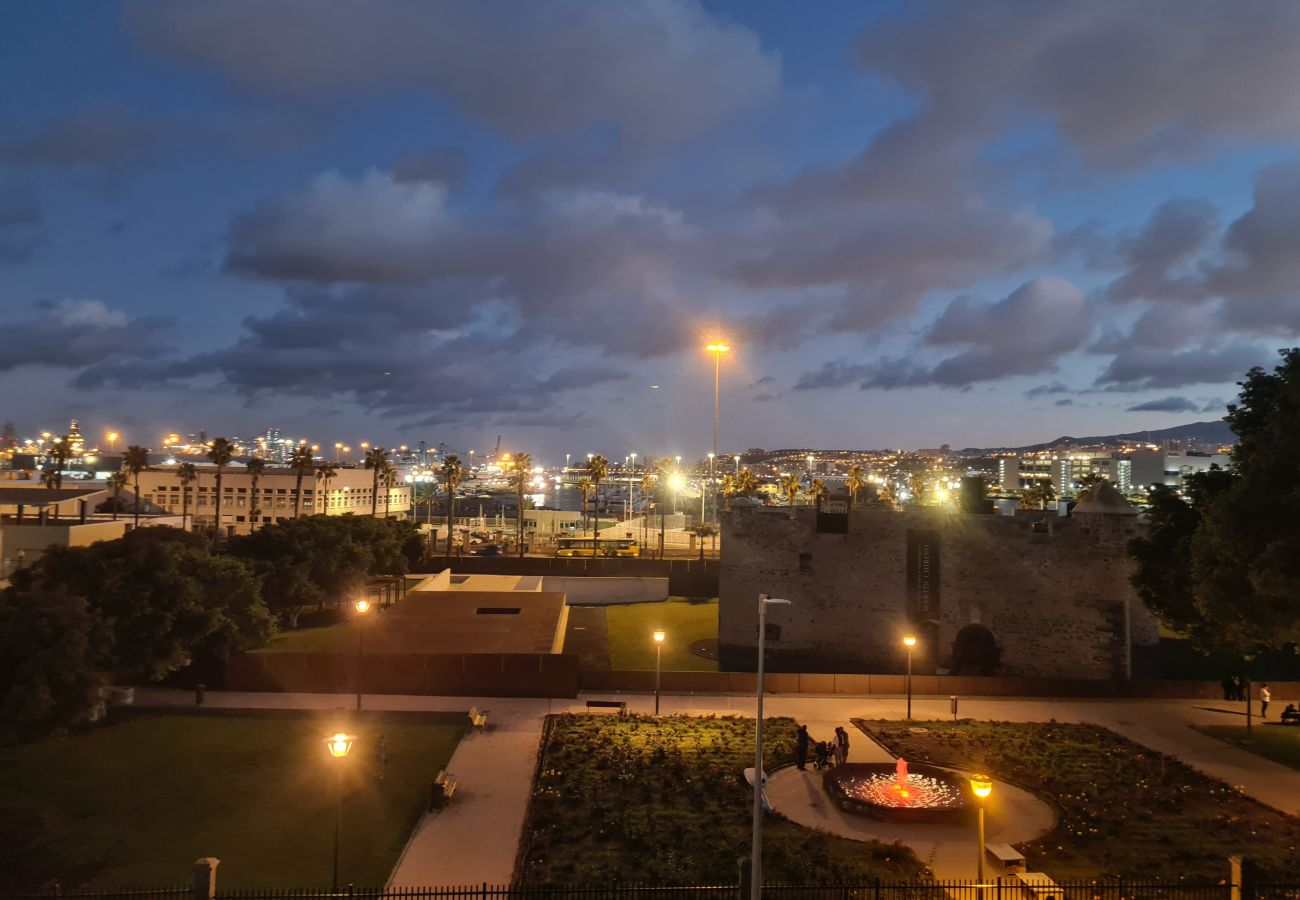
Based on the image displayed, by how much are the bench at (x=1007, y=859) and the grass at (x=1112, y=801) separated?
1167 millimetres

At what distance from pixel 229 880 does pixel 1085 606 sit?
33199mm

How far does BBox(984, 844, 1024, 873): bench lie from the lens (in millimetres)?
16578

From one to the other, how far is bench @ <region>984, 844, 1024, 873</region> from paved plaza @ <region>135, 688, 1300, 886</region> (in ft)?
2.46

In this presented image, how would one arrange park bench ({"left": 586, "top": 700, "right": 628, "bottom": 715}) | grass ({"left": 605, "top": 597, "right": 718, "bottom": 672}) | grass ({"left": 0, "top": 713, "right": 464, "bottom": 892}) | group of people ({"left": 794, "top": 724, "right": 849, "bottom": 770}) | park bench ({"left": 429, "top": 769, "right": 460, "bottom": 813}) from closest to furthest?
grass ({"left": 0, "top": 713, "right": 464, "bottom": 892}) → park bench ({"left": 429, "top": 769, "right": 460, "bottom": 813}) → group of people ({"left": 794, "top": 724, "right": 849, "bottom": 770}) → park bench ({"left": 586, "top": 700, "right": 628, "bottom": 715}) → grass ({"left": 605, "top": 597, "right": 718, "bottom": 672})

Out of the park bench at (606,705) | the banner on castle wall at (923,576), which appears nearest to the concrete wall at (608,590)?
the banner on castle wall at (923,576)

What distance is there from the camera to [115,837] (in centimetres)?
1803

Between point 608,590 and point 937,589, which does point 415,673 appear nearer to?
point 937,589

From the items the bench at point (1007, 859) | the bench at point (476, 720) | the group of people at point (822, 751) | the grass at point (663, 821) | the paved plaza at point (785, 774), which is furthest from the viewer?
the bench at point (476, 720)

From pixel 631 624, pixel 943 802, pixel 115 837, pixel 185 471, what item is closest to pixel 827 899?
pixel 943 802

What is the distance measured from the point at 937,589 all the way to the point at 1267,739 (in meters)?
13.9

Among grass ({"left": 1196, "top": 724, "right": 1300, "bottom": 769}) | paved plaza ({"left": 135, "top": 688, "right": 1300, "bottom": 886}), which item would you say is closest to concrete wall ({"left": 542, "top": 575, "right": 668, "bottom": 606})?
paved plaza ({"left": 135, "top": 688, "right": 1300, "bottom": 886})

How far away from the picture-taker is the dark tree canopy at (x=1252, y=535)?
2106 centimetres

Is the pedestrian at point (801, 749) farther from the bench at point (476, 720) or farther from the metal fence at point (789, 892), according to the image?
the bench at point (476, 720)

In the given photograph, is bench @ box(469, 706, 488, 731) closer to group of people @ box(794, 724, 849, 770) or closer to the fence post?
group of people @ box(794, 724, 849, 770)
